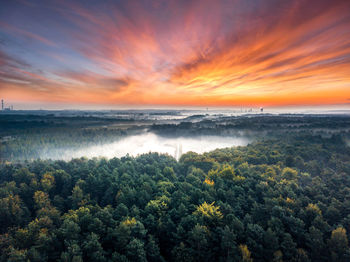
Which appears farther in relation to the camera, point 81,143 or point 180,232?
point 81,143

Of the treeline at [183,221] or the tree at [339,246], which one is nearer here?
the tree at [339,246]

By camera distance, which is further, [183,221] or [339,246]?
[183,221]

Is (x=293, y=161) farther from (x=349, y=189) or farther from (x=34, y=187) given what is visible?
(x=34, y=187)

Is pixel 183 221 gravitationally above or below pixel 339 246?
above

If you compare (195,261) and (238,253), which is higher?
(238,253)

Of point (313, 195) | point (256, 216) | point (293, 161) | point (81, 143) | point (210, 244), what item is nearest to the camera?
point (210, 244)

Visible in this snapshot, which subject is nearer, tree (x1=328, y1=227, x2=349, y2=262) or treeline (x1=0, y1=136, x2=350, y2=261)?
tree (x1=328, y1=227, x2=349, y2=262)

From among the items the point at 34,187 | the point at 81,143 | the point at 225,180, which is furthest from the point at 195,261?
the point at 81,143

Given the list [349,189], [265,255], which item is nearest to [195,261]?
[265,255]

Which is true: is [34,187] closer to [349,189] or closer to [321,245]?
[321,245]

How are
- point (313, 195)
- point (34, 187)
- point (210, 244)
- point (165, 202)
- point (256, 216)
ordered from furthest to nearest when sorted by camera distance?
point (34, 187), point (313, 195), point (165, 202), point (256, 216), point (210, 244)
